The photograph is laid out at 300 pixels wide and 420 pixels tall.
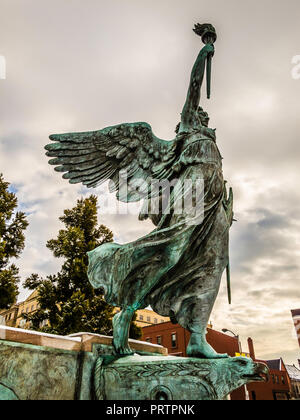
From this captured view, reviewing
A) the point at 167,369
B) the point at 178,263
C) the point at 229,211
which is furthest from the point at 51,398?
the point at 229,211

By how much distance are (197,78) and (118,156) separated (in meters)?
1.35

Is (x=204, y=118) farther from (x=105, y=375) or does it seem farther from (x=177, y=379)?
(x=105, y=375)

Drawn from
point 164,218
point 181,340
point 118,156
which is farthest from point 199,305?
point 181,340

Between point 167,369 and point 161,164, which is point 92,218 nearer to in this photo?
point 161,164

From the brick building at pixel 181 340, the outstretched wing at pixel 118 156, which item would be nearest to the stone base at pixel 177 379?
the outstretched wing at pixel 118 156

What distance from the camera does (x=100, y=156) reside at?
407cm

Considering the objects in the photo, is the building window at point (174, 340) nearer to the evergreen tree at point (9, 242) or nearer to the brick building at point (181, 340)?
the brick building at point (181, 340)

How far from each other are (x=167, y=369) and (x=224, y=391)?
47cm

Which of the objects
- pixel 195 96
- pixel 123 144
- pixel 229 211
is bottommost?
pixel 229 211

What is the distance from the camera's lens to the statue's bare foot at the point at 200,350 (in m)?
2.82

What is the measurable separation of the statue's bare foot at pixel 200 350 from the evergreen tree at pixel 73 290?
34.2ft

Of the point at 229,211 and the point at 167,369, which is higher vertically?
the point at 229,211
